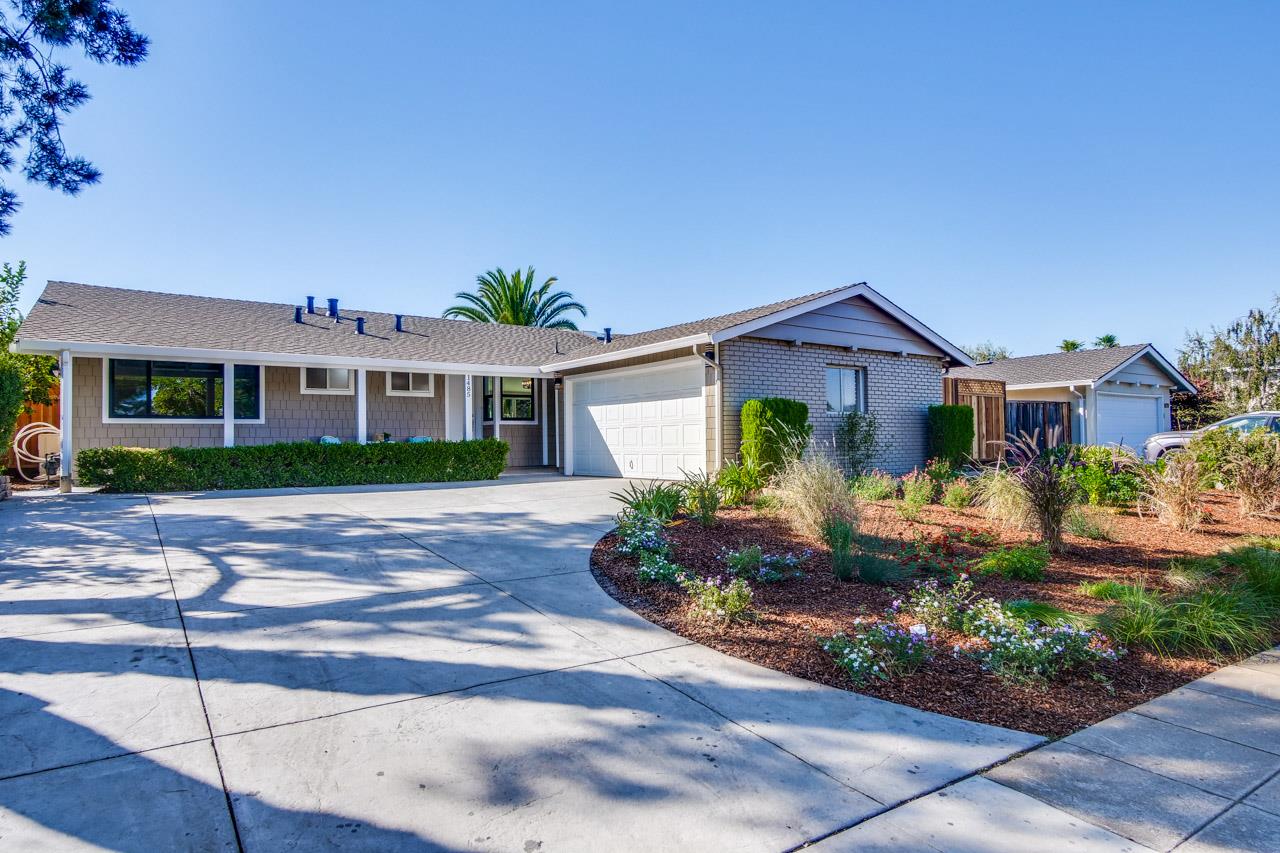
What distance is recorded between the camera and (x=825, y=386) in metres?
13.3

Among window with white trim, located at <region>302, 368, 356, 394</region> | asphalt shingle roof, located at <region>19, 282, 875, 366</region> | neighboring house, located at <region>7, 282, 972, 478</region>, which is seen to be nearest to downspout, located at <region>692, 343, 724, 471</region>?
neighboring house, located at <region>7, 282, 972, 478</region>

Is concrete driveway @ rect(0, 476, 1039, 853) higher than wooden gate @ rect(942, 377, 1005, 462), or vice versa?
wooden gate @ rect(942, 377, 1005, 462)

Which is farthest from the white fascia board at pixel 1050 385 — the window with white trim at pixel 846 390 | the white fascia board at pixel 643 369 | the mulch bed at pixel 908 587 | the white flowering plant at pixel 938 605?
the white flowering plant at pixel 938 605

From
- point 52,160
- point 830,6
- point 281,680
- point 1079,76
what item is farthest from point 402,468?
point 1079,76

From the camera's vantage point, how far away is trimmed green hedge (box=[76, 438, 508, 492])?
35.4 ft

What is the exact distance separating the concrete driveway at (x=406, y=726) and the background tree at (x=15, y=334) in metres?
11.4

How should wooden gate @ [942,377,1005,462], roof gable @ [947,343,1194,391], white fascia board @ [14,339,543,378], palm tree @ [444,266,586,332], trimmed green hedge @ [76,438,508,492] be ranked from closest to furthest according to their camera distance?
trimmed green hedge @ [76,438,508,492], white fascia board @ [14,339,543,378], wooden gate @ [942,377,1005,462], roof gable @ [947,343,1194,391], palm tree @ [444,266,586,332]

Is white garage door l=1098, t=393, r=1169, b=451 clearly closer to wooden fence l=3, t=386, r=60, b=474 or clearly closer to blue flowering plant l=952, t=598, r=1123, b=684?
blue flowering plant l=952, t=598, r=1123, b=684

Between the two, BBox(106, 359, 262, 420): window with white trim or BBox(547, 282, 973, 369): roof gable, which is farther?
BBox(106, 359, 262, 420): window with white trim

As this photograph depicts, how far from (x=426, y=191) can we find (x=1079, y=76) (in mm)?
12201

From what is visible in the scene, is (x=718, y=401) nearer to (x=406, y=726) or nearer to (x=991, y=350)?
(x=406, y=726)

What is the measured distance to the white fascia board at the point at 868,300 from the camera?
11531 millimetres

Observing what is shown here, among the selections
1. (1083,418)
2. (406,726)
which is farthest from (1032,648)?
(1083,418)

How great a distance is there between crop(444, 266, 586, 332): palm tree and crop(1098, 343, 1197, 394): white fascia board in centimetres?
2226
